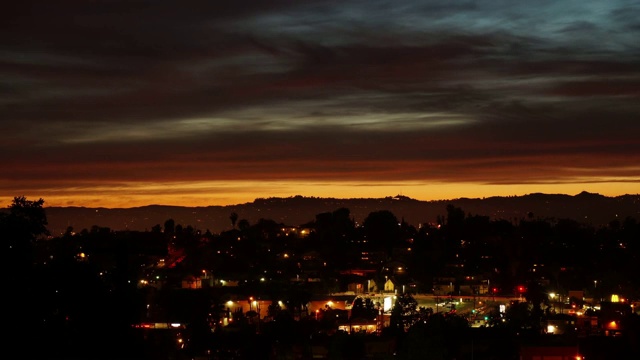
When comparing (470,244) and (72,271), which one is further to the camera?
(470,244)

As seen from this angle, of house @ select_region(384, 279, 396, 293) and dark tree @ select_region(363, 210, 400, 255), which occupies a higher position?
dark tree @ select_region(363, 210, 400, 255)

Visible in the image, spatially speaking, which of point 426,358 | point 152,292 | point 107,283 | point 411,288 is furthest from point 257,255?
point 107,283

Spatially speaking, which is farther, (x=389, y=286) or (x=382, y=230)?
(x=382, y=230)

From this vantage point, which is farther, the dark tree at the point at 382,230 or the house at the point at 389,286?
the dark tree at the point at 382,230

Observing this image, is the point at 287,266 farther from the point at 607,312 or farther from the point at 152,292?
the point at 607,312

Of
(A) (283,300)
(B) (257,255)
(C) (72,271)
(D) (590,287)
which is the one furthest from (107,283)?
(B) (257,255)

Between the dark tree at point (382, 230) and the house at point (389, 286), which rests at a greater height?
the dark tree at point (382, 230)

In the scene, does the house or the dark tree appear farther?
the dark tree

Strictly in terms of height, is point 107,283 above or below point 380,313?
above

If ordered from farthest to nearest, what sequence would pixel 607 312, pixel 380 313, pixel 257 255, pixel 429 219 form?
pixel 429 219 → pixel 257 255 → pixel 380 313 → pixel 607 312

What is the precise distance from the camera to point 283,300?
29.3 m

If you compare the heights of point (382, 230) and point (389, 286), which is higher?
point (382, 230)

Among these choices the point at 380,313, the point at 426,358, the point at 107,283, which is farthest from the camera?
the point at 380,313

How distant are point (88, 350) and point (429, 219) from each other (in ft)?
379
